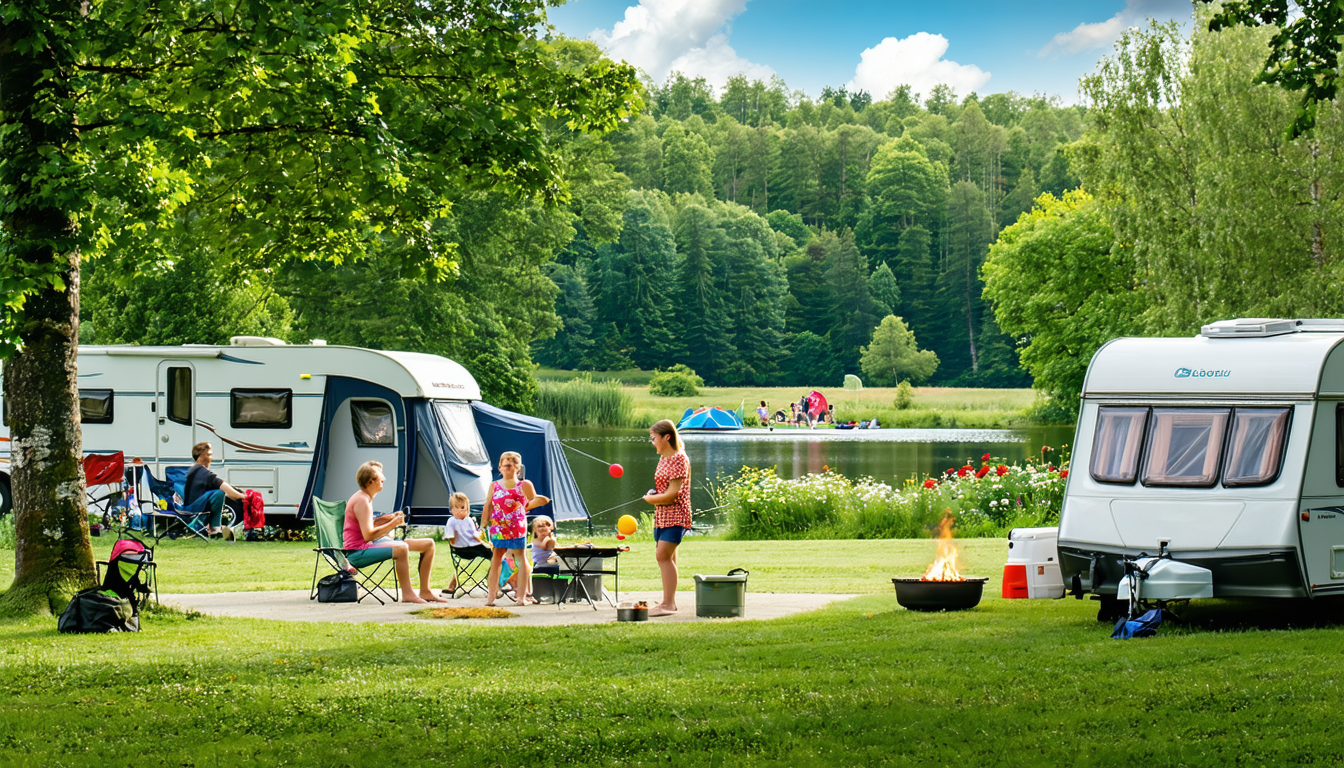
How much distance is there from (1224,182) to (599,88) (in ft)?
66.8

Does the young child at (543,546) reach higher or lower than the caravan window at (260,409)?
lower

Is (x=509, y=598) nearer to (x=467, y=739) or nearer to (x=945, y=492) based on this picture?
(x=467, y=739)

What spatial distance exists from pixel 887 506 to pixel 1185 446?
9193 mm

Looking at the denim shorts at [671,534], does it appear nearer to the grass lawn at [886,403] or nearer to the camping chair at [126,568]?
the camping chair at [126,568]

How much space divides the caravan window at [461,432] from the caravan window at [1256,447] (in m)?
11.2

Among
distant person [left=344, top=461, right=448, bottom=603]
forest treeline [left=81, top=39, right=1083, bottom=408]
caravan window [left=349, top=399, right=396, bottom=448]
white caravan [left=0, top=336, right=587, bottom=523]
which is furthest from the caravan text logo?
forest treeline [left=81, top=39, right=1083, bottom=408]

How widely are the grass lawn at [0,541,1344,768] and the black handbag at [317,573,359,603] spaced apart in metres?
1.71

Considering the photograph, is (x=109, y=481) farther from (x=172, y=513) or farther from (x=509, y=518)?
(x=509, y=518)

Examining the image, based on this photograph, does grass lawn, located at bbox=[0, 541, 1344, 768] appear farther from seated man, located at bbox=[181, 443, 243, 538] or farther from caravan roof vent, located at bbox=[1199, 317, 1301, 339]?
seated man, located at bbox=[181, 443, 243, 538]

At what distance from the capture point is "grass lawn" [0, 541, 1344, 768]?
5.48 meters

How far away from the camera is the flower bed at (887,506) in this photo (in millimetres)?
17547

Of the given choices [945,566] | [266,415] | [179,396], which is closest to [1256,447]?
[945,566]

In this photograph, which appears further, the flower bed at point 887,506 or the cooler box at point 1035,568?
the flower bed at point 887,506

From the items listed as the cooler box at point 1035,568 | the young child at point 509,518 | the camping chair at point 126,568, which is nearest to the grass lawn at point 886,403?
the young child at point 509,518
